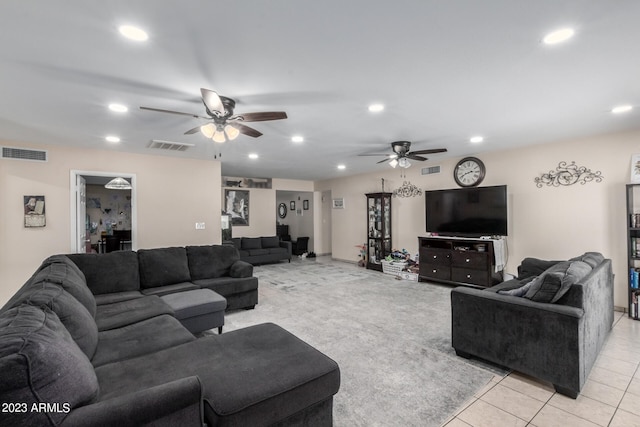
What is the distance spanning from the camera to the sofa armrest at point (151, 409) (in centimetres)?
108

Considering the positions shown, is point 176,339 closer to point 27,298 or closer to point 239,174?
point 27,298

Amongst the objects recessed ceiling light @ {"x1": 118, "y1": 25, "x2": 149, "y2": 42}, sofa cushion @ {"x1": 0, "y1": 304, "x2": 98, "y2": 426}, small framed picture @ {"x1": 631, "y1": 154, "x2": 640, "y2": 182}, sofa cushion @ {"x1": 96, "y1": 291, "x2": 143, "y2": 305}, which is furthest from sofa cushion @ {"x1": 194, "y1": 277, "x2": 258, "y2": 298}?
small framed picture @ {"x1": 631, "y1": 154, "x2": 640, "y2": 182}

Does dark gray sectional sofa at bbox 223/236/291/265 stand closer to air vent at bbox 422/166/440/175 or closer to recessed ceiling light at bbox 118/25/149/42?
air vent at bbox 422/166/440/175

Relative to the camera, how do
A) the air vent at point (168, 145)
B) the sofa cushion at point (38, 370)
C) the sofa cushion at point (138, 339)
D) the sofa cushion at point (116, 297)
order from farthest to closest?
1. the air vent at point (168, 145)
2. the sofa cushion at point (116, 297)
3. the sofa cushion at point (138, 339)
4. the sofa cushion at point (38, 370)

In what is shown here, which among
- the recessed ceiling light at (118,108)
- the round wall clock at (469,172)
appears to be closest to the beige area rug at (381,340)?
the round wall clock at (469,172)

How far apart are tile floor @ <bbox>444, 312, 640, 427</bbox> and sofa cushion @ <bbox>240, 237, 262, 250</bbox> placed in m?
6.63

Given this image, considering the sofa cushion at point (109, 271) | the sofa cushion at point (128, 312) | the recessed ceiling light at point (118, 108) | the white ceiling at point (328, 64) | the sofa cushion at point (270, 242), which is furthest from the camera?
the sofa cushion at point (270, 242)

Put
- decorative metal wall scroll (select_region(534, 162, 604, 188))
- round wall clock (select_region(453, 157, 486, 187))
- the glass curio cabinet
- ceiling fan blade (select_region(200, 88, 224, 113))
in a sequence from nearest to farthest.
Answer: ceiling fan blade (select_region(200, 88, 224, 113)) → decorative metal wall scroll (select_region(534, 162, 604, 188)) → round wall clock (select_region(453, 157, 486, 187)) → the glass curio cabinet

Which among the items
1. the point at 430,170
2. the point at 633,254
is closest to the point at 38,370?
the point at 633,254

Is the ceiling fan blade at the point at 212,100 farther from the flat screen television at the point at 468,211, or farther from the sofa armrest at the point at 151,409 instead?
the flat screen television at the point at 468,211

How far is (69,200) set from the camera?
4.62 m

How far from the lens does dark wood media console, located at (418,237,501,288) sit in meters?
4.94

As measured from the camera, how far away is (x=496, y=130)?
12.9ft

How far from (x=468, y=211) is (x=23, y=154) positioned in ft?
23.8
